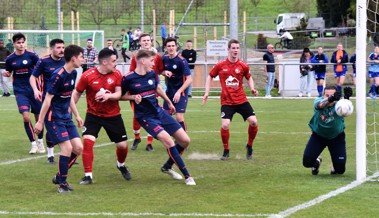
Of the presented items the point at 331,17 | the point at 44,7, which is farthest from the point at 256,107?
the point at 331,17

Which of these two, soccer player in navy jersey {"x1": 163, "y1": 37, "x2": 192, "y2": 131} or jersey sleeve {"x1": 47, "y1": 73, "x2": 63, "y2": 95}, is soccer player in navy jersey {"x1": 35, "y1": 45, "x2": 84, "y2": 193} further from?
soccer player in navy jersey {"x1": 163, "y1": 37, "x2": 192, "y2": 131}

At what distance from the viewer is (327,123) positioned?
10453 mm

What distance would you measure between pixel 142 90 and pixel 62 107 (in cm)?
115

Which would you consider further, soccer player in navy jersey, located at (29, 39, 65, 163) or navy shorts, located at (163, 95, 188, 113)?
navy shorts, located at (163, 95, 188, 113)

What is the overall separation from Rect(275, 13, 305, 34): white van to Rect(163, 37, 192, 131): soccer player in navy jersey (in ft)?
135

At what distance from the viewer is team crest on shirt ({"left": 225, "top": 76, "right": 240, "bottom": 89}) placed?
12789mm

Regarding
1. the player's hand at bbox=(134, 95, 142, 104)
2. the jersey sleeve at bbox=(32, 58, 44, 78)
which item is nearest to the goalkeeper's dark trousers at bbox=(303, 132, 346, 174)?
the player's hand at bbox=(134, 95, 142, 104)

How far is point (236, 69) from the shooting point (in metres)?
12.8

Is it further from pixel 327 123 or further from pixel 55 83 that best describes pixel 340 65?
pixel 55 83

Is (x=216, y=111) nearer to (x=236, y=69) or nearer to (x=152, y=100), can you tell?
(x=236, y=69)

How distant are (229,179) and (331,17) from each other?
154ft

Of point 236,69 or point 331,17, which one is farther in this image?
point 331,17

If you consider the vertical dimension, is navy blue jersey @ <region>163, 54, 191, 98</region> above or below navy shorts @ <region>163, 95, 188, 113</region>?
above

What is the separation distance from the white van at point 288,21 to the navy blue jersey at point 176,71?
41.1 m
